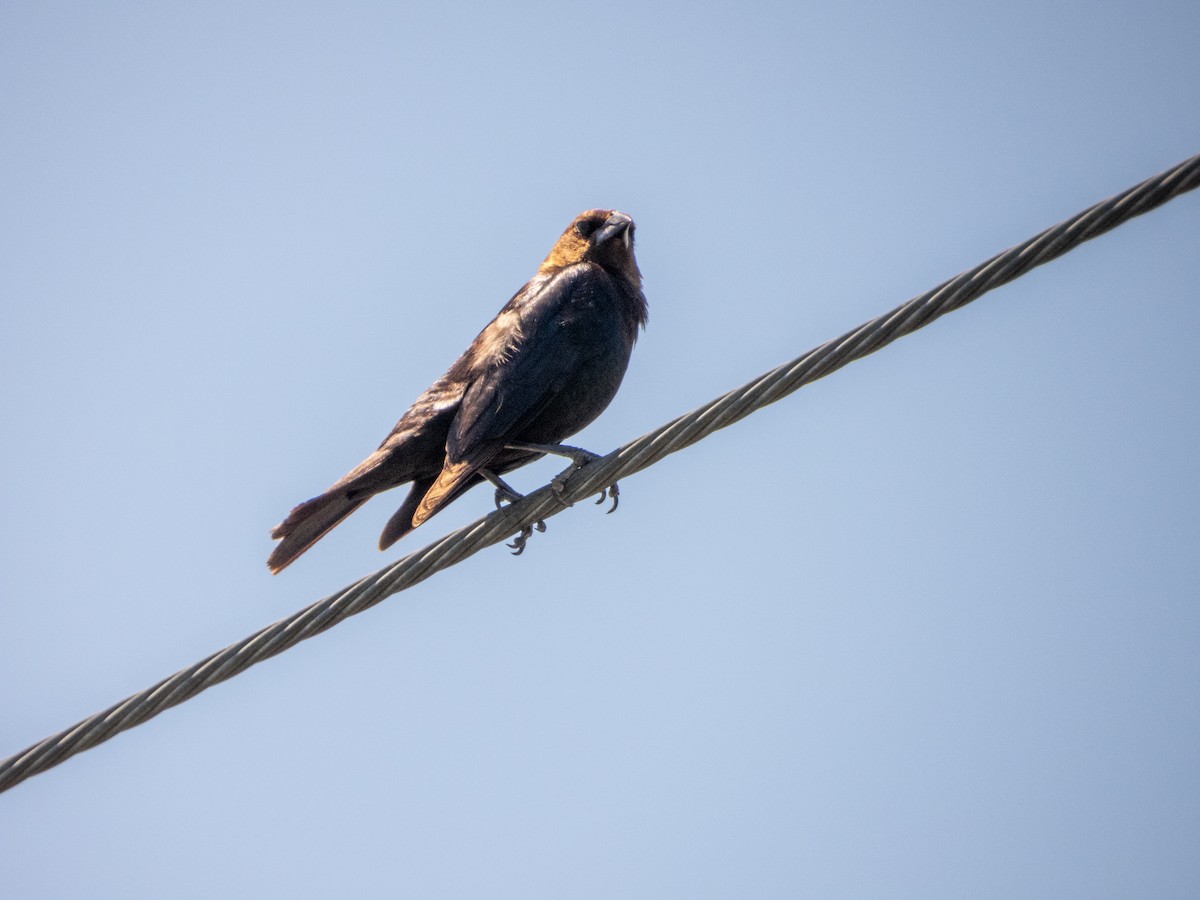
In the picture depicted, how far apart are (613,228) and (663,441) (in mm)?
2850

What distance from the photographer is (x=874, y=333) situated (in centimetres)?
382

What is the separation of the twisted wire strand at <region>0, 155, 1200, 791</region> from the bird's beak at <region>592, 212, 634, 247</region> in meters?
2.65

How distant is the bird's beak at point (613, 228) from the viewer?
677 centimetres

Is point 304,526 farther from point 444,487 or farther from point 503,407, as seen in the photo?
point 503,407

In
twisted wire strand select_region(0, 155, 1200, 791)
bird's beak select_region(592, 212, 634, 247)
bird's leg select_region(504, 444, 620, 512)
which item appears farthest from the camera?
bird's beak select_region(592, 212, 634, 247)

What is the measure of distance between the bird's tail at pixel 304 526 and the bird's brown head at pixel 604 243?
175 centimetres

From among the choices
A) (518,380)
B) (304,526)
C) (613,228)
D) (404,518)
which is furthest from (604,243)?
(304,526)

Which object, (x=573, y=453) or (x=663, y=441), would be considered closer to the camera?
(x=663, y=441)

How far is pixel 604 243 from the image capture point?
6801 millimetres

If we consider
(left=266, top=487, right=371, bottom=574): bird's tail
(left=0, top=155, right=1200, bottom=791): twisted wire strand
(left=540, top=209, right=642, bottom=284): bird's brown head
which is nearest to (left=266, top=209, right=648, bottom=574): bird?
(left=266, top=487, right=371, bottom=574): bird's tail

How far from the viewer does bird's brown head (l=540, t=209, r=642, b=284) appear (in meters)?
6.79

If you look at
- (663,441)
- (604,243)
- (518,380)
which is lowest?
(663,441)

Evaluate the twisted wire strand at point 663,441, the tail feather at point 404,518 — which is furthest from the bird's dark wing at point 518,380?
the twisted wire strand at point 663,441

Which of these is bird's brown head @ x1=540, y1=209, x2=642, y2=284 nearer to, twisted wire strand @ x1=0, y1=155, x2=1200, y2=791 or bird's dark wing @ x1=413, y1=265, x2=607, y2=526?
bird's dark wing @ x1=413, y1=265, x2=607, y2=526
